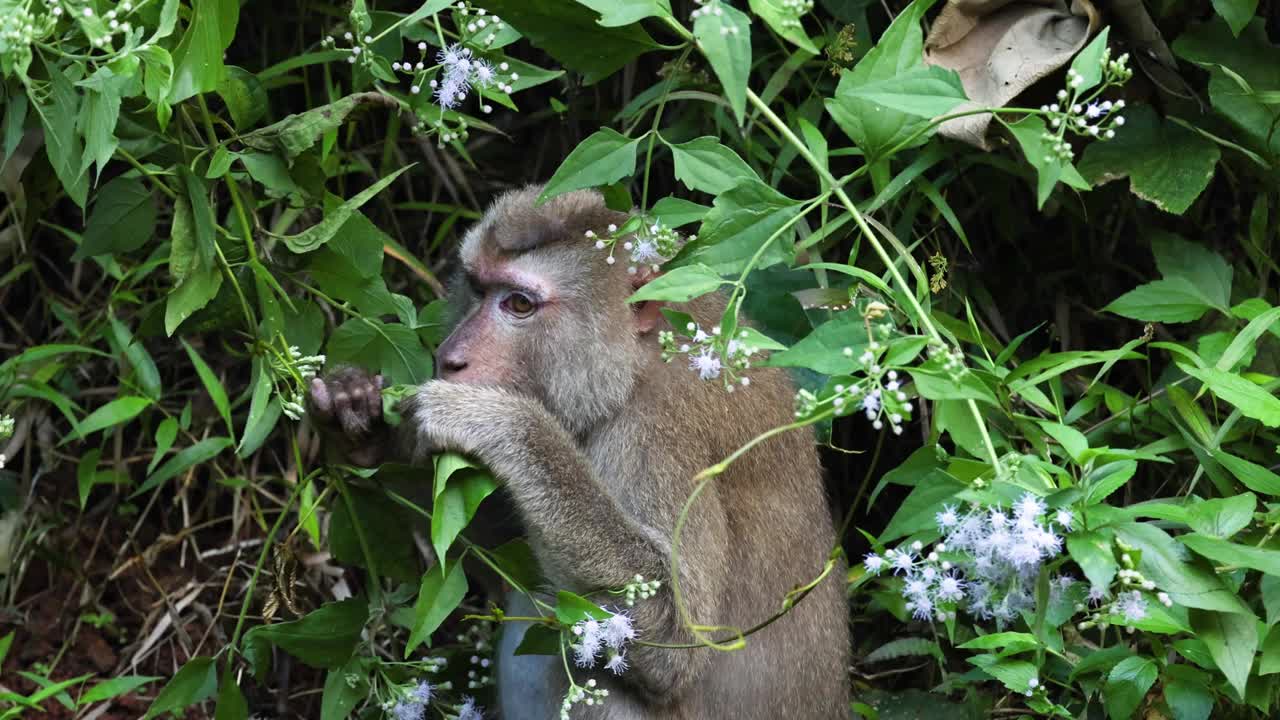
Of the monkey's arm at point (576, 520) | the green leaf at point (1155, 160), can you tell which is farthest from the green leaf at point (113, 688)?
the green leaf at point (1155, 160)

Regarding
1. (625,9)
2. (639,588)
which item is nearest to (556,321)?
(639,588)

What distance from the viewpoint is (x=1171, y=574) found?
292 centimetres

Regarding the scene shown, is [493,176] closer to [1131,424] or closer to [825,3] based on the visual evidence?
[825,3]

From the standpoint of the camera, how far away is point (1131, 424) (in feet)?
14.2

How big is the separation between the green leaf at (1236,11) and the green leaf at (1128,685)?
1959mm

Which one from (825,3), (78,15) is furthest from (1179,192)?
(78,15)

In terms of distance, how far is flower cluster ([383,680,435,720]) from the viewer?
386 centimetres

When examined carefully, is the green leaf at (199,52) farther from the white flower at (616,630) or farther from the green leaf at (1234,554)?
the green leaf at (1234,554)

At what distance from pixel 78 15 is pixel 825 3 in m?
2.64

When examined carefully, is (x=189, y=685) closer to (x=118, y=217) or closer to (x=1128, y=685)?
(x=118, y=217)

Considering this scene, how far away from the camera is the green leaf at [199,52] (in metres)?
3.07

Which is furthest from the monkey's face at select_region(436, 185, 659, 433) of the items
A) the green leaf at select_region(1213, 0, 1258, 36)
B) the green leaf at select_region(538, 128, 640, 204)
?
the green leaf at select_region(1213, 0, 1258, 36)

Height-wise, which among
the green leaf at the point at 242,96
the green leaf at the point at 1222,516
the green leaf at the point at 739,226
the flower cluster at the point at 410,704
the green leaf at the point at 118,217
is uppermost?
the green leaf at the point at 242,96

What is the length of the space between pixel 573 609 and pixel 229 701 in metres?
1.10
